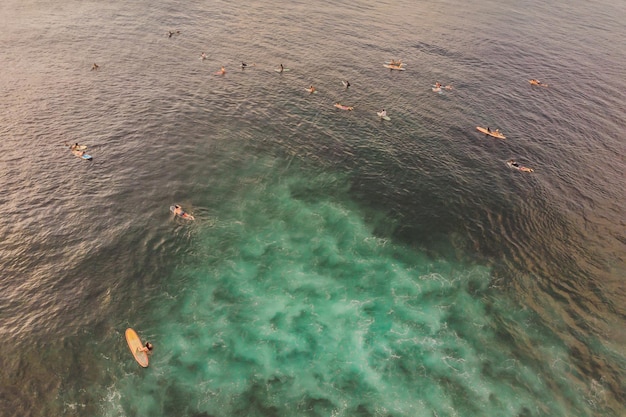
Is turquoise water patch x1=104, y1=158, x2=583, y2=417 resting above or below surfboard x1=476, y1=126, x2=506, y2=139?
below

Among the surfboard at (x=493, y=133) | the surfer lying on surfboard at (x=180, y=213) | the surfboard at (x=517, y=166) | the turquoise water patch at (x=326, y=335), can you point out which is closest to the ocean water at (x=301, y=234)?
the turquoise water patch at (x=326, y=335)

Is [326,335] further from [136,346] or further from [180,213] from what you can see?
[180,213]

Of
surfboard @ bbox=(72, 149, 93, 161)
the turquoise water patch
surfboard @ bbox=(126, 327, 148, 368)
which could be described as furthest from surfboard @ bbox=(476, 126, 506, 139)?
surfboard @ bbox=(72, 149, 93, 161)

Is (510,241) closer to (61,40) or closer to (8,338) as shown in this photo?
(8,338)

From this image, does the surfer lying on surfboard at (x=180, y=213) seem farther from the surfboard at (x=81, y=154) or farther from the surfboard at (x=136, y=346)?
the surfboard at (x=81, y=154)

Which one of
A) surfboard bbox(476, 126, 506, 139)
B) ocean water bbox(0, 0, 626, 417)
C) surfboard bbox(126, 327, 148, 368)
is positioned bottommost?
surfboard bbox(126, 327, 148, 368)

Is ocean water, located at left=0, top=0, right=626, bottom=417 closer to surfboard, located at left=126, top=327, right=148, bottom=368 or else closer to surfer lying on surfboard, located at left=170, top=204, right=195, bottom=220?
surfboard, located at left=126, top=327, right=148, bottom=368
